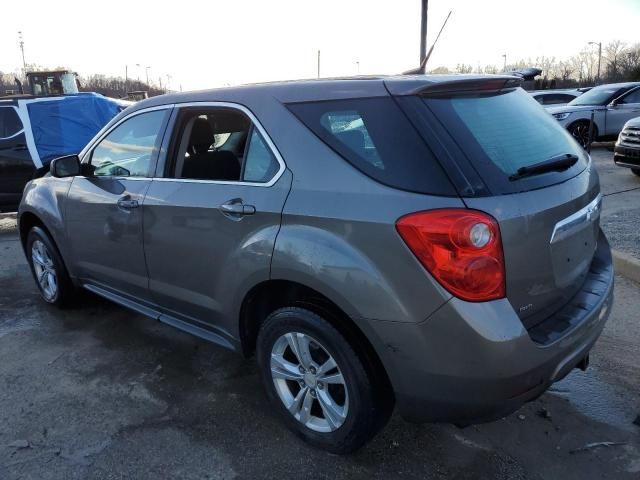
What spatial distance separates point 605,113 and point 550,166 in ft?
→ 39.4

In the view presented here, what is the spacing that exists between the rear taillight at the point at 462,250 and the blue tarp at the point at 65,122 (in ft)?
23.3

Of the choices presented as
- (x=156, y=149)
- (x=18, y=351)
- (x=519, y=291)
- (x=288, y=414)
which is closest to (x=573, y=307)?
(x=519, y=291)

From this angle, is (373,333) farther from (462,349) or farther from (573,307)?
(573,307)

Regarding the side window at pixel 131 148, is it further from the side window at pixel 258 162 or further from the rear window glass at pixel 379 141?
the rear window glass at pixel 379 141

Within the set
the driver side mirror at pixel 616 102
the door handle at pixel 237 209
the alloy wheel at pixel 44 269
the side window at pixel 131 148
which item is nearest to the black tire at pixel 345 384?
the door handle at pixel 237 209

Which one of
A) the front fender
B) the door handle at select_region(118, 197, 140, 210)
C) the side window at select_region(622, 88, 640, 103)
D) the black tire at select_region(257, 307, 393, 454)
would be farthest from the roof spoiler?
the side window at select_region(622, 88, 640, 103)

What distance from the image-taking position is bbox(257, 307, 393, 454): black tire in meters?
2.32

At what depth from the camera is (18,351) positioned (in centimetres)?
383

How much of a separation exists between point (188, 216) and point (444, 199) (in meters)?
1.45

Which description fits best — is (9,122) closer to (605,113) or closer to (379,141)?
(379,141)

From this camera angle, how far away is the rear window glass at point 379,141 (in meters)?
2.10

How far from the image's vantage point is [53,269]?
4.38 m

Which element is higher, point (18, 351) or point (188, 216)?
point (188, 216)

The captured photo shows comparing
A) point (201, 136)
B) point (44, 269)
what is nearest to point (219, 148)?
point (201, 136)
